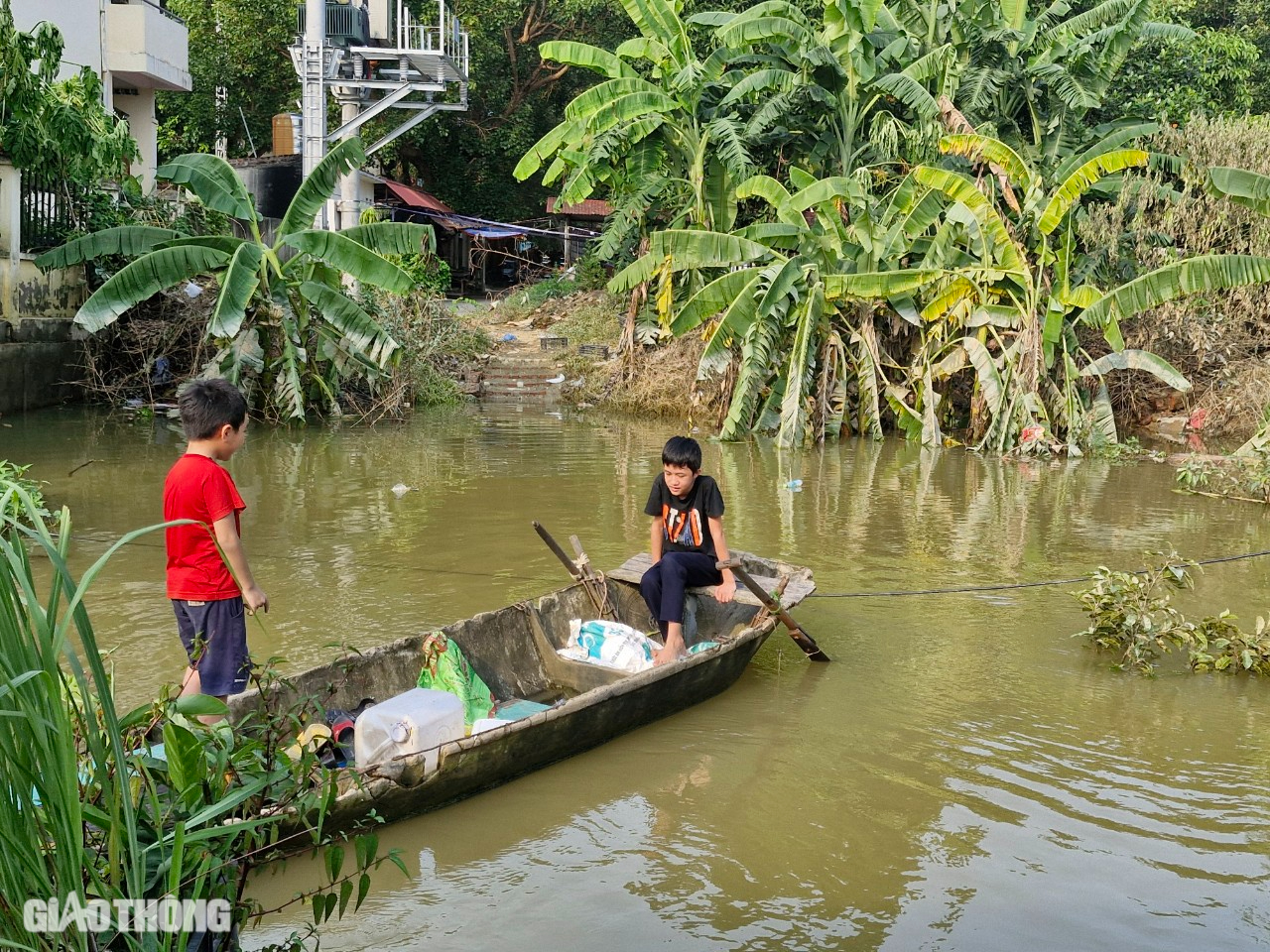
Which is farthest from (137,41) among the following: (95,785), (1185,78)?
(95,785)

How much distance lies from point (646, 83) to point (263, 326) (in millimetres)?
6529

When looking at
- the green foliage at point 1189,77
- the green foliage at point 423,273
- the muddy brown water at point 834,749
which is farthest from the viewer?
the green foliage at point 1189,77

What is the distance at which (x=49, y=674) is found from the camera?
7.76 feet

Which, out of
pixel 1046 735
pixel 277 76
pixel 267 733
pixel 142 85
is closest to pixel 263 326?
pixel 142 85

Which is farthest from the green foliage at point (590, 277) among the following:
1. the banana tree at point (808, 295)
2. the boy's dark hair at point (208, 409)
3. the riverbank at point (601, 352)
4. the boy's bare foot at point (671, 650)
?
the boy's dark hair at point (208, 409)

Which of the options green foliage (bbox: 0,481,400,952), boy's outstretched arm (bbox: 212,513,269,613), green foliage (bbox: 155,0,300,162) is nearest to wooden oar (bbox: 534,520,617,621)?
boy's outstretched arm (bbox: 212,513,269,613)

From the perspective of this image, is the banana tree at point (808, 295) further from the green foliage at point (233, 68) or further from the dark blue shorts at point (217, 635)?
the green foliage at point (233, 68)

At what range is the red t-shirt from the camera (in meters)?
4.55

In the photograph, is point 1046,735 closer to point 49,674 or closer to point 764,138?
point 49,674

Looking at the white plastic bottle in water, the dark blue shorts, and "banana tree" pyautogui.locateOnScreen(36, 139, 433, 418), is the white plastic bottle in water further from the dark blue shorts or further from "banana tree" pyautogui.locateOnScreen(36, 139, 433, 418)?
"banana tree" pyautogui.locateOnScreen(36, 139, 433, 418)

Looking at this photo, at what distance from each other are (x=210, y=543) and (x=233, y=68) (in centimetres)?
2771

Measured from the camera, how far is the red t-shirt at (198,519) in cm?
455

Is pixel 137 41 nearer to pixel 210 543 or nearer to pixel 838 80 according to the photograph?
pixel 838 80

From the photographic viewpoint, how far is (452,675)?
228 inches
